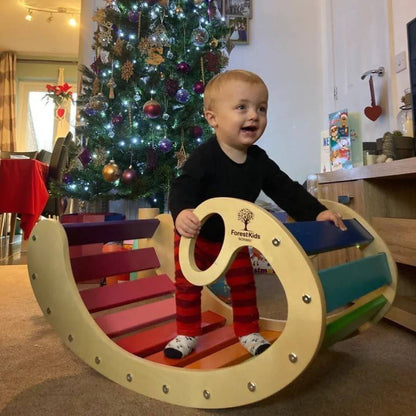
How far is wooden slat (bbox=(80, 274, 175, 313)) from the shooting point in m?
0.76

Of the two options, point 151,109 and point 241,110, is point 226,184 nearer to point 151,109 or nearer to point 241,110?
point 241,110

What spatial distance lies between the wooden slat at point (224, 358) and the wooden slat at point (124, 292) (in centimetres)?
26

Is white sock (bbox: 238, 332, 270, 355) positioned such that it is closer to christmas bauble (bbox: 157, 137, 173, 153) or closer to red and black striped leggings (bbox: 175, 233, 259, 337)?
red and black striped leggings (bbox: 175, 233, 259, 337)

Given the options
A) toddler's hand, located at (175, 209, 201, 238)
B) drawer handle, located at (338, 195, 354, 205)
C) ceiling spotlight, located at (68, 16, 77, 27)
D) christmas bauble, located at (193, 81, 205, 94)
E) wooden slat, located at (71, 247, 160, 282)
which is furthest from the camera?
ceiling spotlight, located at (68, 16, 77, 27)

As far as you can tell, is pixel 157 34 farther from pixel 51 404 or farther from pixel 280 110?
pixel 51 404

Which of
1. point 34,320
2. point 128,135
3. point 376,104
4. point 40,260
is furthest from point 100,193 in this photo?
point 376,104

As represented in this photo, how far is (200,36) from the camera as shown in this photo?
4.65 ft

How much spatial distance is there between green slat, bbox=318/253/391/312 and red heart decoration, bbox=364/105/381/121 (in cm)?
127

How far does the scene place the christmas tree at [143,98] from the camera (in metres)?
1.45

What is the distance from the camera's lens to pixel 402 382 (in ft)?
2.04

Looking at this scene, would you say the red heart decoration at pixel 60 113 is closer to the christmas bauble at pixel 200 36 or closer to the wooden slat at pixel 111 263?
the christmas bauble at pixel 200 36

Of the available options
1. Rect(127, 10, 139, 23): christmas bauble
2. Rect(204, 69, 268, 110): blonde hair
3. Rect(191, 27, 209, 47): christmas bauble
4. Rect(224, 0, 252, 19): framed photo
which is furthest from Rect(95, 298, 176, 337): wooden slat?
Result: Rect(224, 0, 252, 19): framed photo

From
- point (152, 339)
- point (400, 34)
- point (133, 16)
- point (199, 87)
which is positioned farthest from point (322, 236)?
point (400, 34)

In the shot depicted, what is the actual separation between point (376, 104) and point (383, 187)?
0.89 meters
